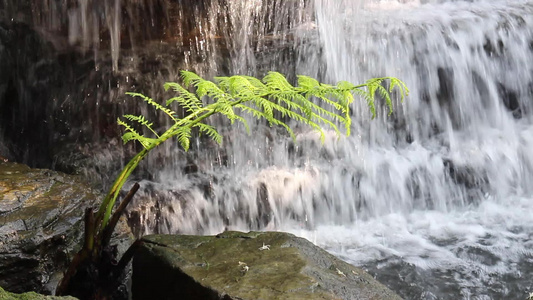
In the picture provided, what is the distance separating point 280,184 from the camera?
571 centimetres

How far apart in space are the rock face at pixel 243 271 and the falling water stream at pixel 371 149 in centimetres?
150

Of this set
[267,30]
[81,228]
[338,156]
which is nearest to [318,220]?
[338,156]

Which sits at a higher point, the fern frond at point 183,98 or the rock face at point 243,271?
the fern frond at point 183,98

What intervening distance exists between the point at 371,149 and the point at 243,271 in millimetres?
3841

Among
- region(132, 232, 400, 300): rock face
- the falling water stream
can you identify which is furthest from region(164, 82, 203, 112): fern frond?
the falling water stream

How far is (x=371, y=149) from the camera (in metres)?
6.42

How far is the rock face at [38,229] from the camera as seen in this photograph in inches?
123

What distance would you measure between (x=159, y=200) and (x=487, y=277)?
2931 mm

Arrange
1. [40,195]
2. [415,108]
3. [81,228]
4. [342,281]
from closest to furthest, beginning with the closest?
1. [342,281]
2. [81,228]
3. [40,195]
4. [415,108]

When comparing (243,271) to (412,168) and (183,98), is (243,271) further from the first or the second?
(412,168)

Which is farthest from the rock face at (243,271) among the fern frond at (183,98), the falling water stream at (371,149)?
the falling water stream at (371,149)

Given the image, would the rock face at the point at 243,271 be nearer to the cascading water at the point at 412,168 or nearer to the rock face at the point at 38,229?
the rock face at the point at 38,229

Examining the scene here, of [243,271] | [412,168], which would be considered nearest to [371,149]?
[412,168]

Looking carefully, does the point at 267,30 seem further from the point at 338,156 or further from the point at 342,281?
the point at 342,281
